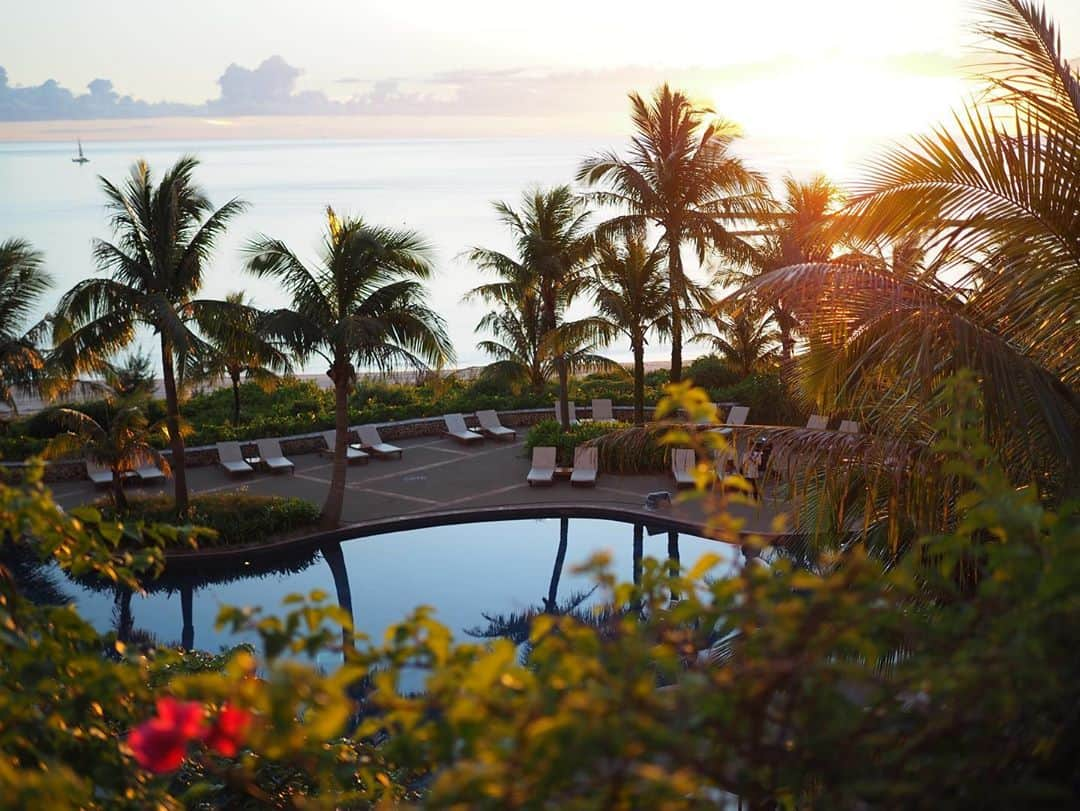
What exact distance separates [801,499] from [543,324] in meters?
14.0

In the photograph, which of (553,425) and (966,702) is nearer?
(966,702)

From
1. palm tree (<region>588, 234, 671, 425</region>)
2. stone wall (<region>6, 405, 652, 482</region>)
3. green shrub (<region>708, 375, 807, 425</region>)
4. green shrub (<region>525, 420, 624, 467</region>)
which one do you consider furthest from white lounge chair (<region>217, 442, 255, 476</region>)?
green shrub (<region>708, 375, 807, 425</region>)

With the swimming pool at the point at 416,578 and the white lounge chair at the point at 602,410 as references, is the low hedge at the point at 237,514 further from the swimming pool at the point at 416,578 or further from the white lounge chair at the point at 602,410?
the white lounge chair at the point at 602,410

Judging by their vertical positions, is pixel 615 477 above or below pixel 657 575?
below

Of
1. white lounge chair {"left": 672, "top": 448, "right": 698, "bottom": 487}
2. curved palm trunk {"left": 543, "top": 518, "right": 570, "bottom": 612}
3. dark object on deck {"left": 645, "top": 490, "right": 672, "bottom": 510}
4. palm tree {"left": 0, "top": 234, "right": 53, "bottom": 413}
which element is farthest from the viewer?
white lounge chair {"left": 672, "top": 448, "right": 698, "bottom": 487}

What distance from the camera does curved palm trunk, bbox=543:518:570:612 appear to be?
43.9ft

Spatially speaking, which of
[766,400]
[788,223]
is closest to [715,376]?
[766,400]

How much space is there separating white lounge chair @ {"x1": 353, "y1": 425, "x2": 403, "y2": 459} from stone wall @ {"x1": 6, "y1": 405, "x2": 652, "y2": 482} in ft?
0.97

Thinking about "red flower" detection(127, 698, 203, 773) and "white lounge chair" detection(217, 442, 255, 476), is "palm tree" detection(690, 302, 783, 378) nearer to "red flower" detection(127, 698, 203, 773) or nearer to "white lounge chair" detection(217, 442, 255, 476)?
"white lounge chair" detection(217, 442, 255, 476)

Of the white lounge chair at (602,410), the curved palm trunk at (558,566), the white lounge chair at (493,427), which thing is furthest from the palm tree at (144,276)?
the white lounge chair at (602,410)

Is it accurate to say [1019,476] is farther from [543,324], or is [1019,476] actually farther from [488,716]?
[543,324]

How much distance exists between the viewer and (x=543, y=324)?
65.6ft

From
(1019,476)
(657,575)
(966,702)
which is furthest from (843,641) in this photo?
(1019,476)

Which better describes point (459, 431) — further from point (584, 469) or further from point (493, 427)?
point (584, 469)
